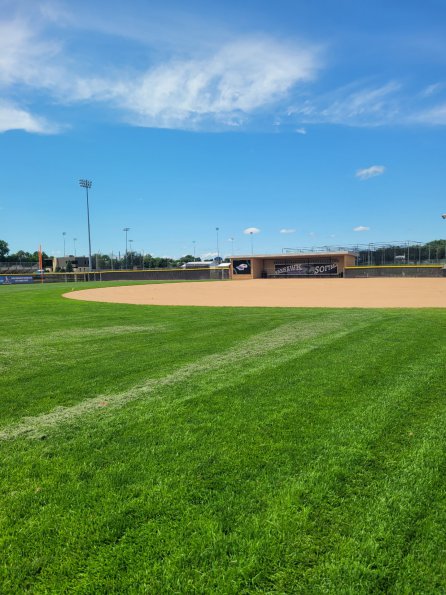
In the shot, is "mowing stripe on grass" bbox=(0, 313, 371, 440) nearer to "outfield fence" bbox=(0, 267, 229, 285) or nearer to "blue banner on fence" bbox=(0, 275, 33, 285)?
"outfield fence" bbox=(0, 267, 229, 285)

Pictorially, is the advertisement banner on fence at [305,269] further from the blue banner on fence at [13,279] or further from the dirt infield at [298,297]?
the blue banner on fence at [13,279]

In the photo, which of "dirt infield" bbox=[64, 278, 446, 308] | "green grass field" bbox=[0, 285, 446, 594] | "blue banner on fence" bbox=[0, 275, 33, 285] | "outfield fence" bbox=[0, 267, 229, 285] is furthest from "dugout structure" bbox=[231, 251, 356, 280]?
"green grass field" bbox=[0, 285, 446, 594]

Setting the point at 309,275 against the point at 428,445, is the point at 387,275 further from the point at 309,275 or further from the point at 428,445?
the point at 428,445

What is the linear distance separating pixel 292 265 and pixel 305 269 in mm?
1834

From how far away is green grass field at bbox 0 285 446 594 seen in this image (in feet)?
6.96

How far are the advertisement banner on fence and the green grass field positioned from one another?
49.0 m

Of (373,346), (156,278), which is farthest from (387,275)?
(373,346)

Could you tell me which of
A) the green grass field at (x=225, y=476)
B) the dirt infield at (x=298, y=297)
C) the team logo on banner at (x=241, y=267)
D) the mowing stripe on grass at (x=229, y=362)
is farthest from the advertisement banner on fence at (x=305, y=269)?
the green grass field at (x=225, y=476)

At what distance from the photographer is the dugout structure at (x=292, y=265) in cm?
5366

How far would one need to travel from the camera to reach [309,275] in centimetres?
5512

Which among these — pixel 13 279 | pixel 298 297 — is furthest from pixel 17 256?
pixel 298 297

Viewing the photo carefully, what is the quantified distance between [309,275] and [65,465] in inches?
2111

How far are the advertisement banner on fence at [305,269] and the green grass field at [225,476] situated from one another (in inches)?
1931

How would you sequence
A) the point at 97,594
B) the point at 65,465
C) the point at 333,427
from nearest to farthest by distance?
the point at 97,594, the point at 65,465, the point at 333,427
